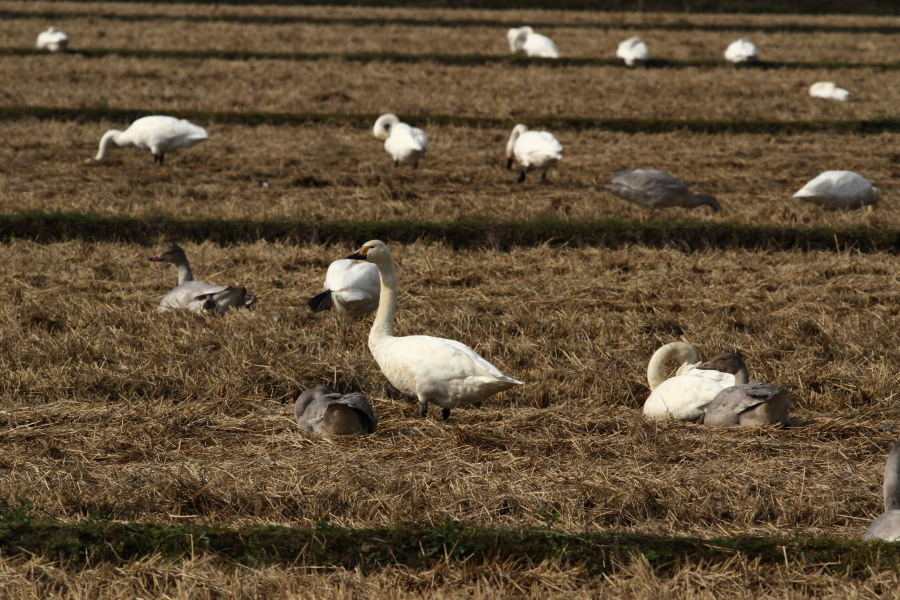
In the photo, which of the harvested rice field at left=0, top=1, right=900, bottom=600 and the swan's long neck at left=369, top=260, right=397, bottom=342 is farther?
the swan's long neck at left=369, top=260, right=397, bottom=342

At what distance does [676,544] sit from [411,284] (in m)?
4.51

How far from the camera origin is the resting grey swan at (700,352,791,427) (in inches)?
214

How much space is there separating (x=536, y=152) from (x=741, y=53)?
38.5ft

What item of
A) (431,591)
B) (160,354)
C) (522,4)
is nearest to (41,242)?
(160,354)

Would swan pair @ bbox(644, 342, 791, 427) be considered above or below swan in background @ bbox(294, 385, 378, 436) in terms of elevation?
above

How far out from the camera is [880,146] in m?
14.1

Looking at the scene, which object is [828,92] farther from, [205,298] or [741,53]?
[205,298]

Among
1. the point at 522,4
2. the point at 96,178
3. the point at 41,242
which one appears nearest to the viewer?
the point at 41,242

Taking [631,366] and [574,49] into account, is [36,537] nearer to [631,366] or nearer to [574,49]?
[631,366]

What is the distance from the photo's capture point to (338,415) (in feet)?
17.6

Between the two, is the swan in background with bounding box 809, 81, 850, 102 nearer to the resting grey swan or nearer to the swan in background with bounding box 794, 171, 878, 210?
the swan in background with bounding box 794, 171, 878, 210

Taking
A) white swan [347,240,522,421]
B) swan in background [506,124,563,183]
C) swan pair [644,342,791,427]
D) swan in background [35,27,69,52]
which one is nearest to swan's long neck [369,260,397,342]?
white swan [347,240,522,421]

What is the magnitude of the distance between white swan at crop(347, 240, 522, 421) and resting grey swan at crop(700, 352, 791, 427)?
110cm

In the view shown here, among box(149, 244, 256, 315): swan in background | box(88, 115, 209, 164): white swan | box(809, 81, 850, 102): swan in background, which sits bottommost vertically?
box(149, 244, 256, 315): swan in background
